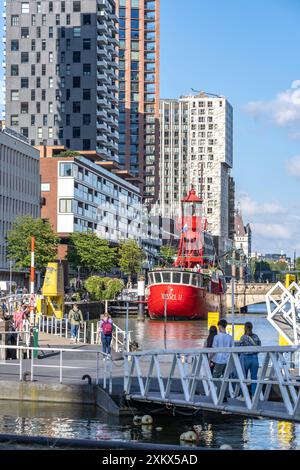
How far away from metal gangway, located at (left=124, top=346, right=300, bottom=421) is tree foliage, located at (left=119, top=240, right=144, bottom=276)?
142 m

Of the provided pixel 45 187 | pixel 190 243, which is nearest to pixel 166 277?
pixel 190 243

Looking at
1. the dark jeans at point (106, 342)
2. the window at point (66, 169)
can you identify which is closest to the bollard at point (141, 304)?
the window at point (66, 169)

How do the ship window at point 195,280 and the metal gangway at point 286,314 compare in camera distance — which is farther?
the ship window at point 195,280

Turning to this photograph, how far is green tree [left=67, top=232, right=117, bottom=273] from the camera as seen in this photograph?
152750mm

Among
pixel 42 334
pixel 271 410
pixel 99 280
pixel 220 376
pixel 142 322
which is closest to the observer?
pixel 271 410

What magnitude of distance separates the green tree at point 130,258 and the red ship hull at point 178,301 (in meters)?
45.8

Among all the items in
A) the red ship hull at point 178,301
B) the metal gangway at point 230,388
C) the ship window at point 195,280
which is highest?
the ship window at point 195,280

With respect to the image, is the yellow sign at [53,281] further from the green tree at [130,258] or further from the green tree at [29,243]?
the green tree at [130,258]

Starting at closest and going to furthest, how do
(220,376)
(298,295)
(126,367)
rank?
(220,376)
(126,367)
(298,295)

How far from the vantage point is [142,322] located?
12356 cm

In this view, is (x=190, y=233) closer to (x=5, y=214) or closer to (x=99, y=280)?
(x=99, y=280)

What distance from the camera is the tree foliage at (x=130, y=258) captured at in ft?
574
